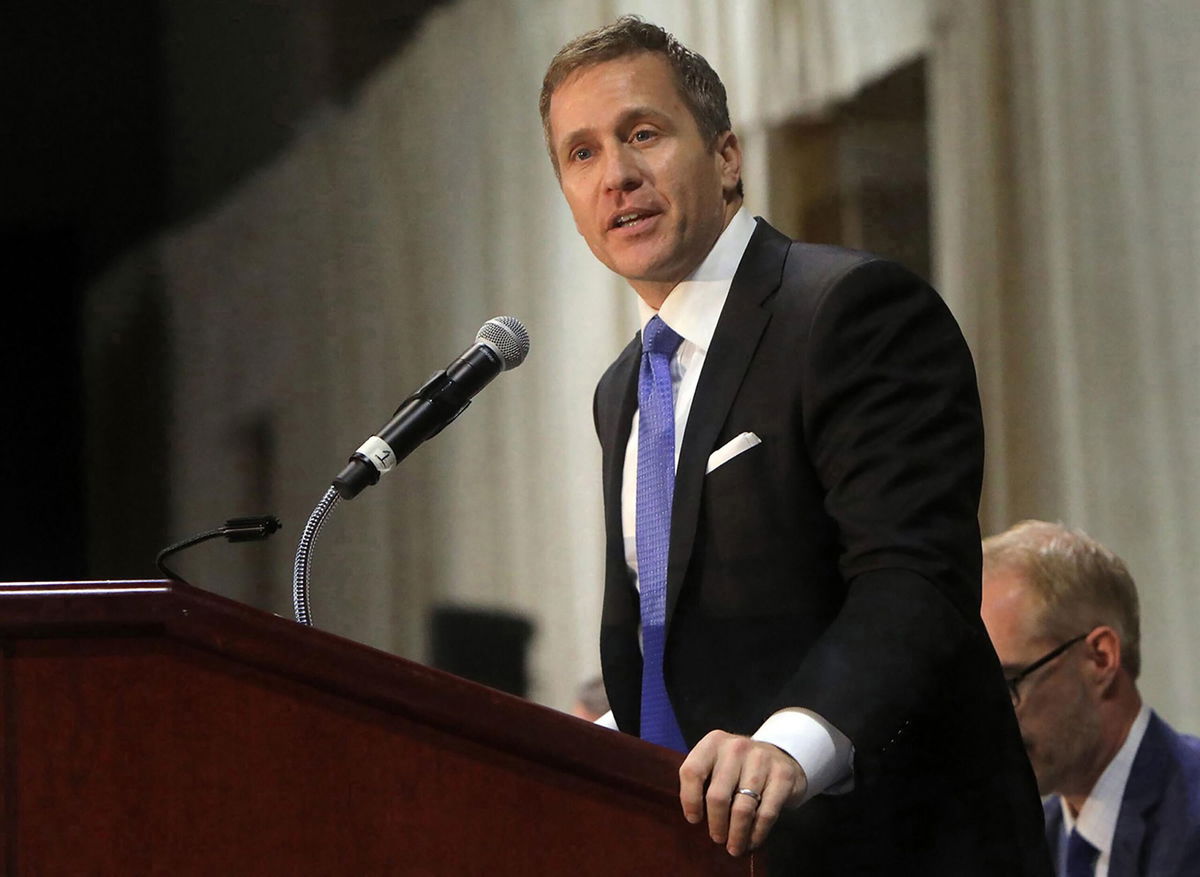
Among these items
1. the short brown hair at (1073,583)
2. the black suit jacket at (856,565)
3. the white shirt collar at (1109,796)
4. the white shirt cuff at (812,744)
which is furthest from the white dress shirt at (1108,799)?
the white shirt cuff at (812,744)

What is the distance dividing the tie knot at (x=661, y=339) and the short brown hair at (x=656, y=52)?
0.18m

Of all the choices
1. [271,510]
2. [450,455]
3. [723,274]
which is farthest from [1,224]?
[723,274]

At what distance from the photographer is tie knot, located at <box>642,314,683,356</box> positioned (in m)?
1.49

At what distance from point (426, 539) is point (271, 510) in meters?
0.42

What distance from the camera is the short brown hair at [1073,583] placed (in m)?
2.36

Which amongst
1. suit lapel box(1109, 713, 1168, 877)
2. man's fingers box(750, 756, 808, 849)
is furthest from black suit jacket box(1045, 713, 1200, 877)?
man's fingers box(750, 756, 808, 849)

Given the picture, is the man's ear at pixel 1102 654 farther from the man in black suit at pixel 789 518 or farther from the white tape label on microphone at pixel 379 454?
the white tape label on microphone at pixel 379 454

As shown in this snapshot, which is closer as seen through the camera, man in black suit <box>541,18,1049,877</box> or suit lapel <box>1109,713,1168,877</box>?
man in black suit <box>541,18,1049,877</box>

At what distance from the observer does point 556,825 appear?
3.22 feet

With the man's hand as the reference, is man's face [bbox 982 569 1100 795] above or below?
below

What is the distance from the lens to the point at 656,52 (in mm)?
1501

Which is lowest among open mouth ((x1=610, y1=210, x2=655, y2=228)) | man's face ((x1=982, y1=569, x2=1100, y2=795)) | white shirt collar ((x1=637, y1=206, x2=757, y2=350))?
man's face ((x1=982, y1=569, x2=1100, y2=795))

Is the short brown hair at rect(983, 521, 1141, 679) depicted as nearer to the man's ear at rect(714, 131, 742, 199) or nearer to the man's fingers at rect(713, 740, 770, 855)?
the man's ear at rect(714, 131, 742, 199)

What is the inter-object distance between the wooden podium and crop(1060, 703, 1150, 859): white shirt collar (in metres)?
1.48
